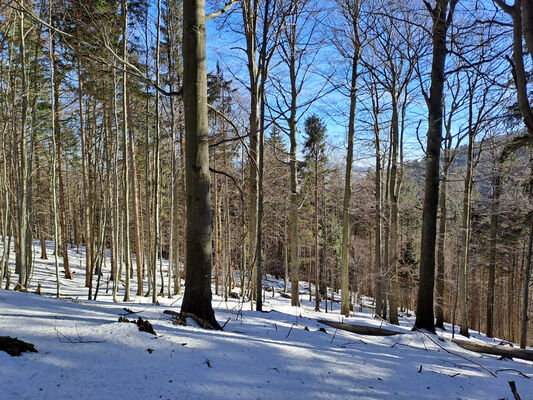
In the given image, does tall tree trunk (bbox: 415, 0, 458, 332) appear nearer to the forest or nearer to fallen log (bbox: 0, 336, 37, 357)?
the forest

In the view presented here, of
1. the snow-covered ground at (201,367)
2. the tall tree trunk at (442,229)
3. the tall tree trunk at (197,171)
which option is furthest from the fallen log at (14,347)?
the tall tree trunk at (442,229)

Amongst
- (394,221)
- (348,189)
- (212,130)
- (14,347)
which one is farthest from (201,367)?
(212,130)

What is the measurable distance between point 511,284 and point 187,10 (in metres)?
28.0

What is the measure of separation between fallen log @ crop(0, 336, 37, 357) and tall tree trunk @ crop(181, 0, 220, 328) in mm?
1576

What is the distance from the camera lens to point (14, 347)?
1.89 m

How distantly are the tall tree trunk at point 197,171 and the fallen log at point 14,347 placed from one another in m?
1.58

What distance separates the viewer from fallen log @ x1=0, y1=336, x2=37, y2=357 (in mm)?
1846

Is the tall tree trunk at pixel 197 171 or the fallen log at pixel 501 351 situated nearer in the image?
the tall tree trunk at pixel 197 171

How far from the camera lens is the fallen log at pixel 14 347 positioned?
185 cm

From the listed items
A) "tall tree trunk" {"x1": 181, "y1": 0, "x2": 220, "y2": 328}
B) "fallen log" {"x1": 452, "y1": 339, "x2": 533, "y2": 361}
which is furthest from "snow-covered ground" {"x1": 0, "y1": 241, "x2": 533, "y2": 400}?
"fallen log" {"x1": 452, "y1": 339, "x2": 533, "y2": 361}

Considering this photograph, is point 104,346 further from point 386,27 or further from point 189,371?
point 386,27

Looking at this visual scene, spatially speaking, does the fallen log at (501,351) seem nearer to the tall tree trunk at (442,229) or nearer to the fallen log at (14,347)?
the fallen log at (14,347)

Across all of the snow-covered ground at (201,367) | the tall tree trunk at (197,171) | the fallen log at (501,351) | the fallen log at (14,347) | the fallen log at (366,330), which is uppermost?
the tall tree trunk at (197,171)

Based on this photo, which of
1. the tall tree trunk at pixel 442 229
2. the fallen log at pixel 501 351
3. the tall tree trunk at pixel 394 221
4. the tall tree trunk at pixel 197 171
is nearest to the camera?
the tall tree trunk at pixel 197 171
